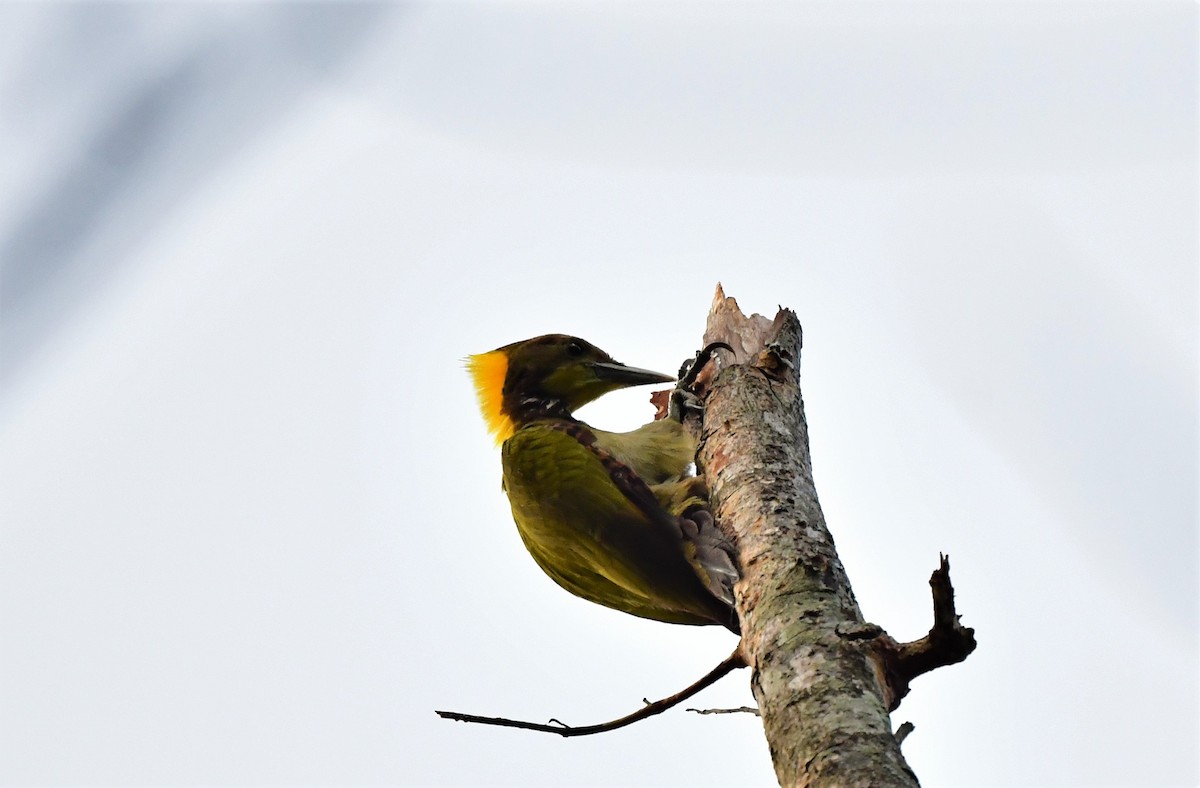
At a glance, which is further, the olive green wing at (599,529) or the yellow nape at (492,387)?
the yellow nape at (492,387)

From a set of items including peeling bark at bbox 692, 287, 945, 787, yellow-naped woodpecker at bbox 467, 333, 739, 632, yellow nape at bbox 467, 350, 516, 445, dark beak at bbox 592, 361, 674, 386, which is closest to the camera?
peeling bark at bbox 692, 287, 945, 787

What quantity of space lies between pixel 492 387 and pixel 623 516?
199cm

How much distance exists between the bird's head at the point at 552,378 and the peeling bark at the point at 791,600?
1.24 metres

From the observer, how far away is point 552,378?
549 cm

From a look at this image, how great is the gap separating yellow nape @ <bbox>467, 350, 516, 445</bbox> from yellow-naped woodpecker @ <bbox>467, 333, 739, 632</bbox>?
27 centimetres

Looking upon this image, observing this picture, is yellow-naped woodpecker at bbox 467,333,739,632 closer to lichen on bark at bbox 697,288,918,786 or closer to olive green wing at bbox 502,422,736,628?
olive green wing at bbox 502,422,736,628

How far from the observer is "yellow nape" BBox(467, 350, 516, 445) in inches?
222

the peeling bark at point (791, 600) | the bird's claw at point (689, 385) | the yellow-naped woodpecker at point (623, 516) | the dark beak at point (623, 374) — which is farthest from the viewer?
the dark beak at point (623, 374)

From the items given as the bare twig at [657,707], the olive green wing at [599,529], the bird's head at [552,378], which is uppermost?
the bird's head at [552,378]

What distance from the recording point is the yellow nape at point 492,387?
18.5 ft

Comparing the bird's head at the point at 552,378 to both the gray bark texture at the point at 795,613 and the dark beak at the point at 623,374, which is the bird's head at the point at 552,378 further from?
the gray bark texture at the point at 795,613

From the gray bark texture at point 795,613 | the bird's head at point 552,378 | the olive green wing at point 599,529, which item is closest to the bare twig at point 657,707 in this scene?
the gray bark texture at point 795,613

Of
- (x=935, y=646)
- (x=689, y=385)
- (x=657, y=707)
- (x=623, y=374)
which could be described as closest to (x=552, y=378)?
(x=623, y=374)

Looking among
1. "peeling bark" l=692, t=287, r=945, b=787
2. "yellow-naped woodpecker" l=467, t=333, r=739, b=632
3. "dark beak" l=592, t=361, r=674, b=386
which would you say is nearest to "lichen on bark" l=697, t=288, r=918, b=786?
"peeling bark" l=692, t=287, r=945, b=787
